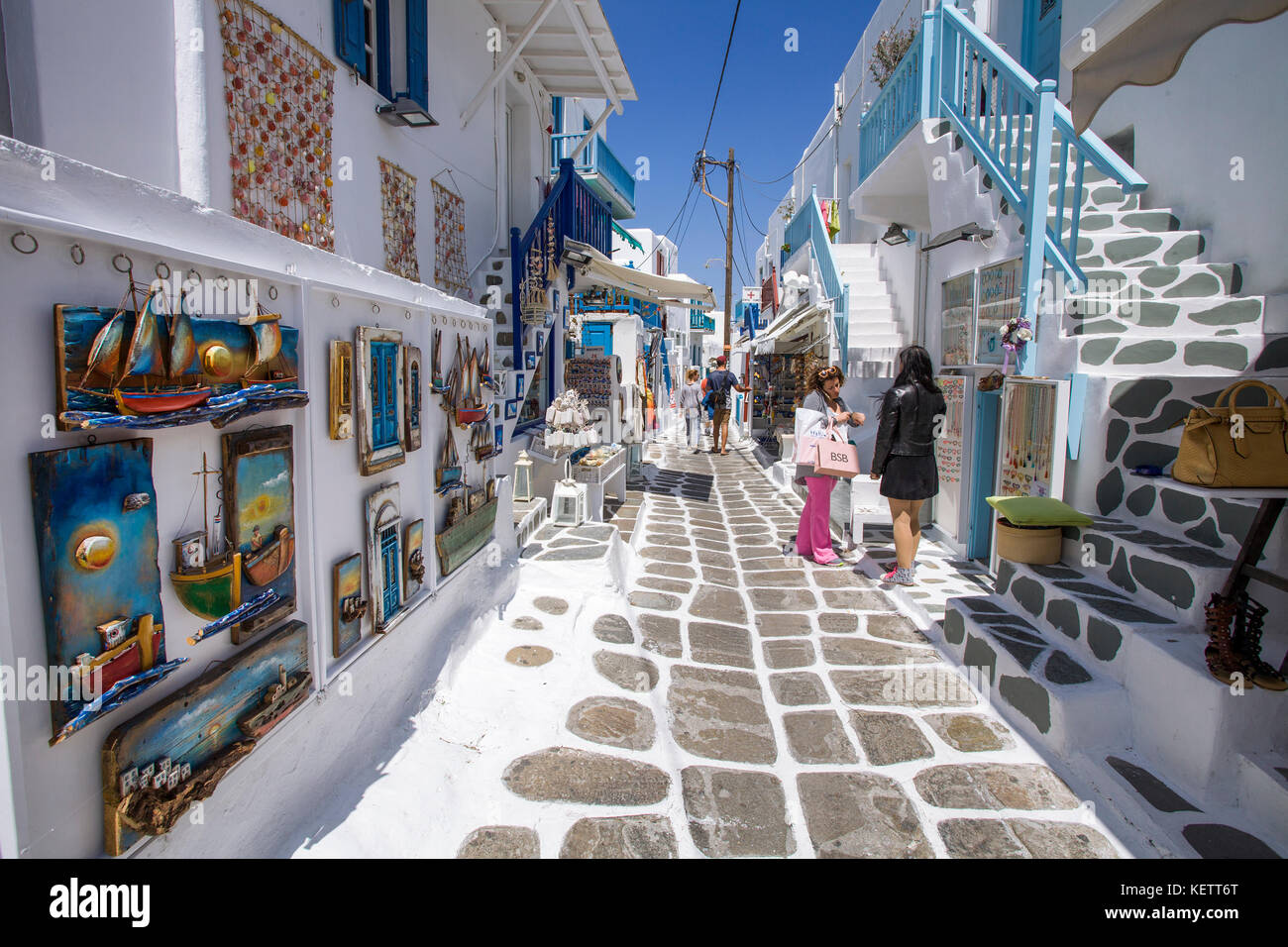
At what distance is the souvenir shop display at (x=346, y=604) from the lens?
285 centimetres

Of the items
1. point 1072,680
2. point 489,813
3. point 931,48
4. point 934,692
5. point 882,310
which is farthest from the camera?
point 882,310

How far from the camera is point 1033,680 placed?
353 cm

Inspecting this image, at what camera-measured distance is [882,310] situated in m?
9.70

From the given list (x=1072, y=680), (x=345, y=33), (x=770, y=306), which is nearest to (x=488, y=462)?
(x=345, y=33)

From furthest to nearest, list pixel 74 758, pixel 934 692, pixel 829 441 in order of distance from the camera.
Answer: pixel 829 441
pixel 934 692
pixel 74 758

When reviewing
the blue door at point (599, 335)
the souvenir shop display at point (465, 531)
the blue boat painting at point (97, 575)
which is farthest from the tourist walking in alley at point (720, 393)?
the blue boat painting at point (97, 575)

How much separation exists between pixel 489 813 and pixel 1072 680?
287 centimetres

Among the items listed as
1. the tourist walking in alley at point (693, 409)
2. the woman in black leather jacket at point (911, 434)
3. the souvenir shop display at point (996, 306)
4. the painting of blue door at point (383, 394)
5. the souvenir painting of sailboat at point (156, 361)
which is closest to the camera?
the souvenir painting of sailboat at point (156, 361)

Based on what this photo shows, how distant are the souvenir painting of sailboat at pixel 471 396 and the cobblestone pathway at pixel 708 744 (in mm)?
1397

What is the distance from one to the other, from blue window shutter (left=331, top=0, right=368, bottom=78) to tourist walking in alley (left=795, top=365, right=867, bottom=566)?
4.46m

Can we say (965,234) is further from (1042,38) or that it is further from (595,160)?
(595,160)

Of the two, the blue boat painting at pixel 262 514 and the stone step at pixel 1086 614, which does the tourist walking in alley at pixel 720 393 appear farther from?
the blue boat painting at pixel 262 514

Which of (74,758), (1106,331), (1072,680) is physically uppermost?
(1106,331)

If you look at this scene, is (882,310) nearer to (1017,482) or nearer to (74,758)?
(1017,482)
